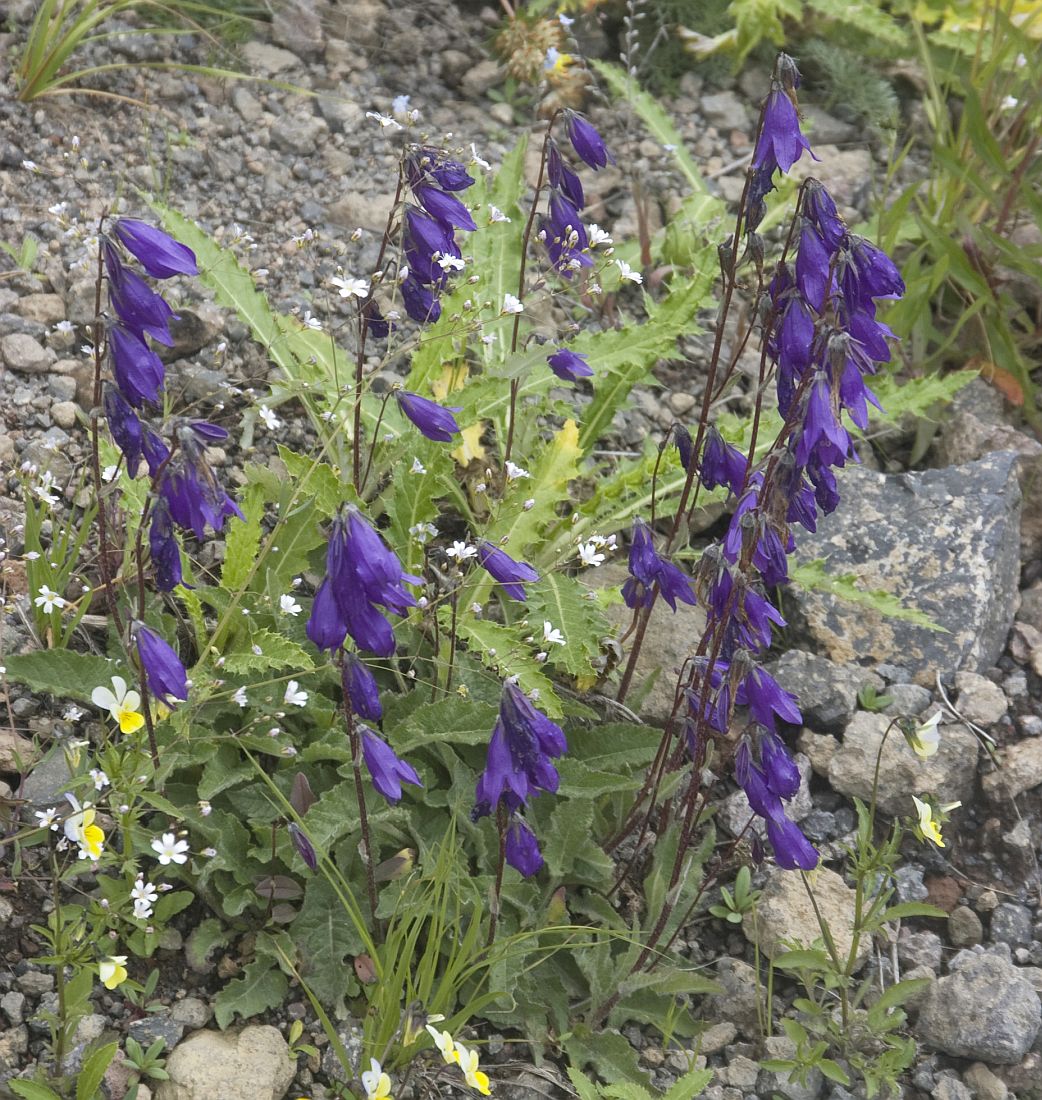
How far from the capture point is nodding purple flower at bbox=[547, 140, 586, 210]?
11.3 feet

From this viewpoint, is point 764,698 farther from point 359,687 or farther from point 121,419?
point 121,419

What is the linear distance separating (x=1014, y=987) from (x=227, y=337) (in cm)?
325

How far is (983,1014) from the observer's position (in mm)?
3217

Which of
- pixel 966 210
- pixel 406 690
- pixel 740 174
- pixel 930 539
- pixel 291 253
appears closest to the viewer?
pixel 406 690

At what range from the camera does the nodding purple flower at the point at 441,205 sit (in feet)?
10.5

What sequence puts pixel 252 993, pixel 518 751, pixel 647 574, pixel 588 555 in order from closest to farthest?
pixel 518 751 < pixel 252 993 < pixel 647 574 < pixel 588 555

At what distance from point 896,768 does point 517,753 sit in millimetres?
1749

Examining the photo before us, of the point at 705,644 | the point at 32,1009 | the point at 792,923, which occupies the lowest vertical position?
the point at 32,1009

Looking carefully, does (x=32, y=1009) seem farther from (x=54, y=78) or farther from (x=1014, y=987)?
(x=54, y=78)

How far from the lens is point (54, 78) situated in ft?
16.8

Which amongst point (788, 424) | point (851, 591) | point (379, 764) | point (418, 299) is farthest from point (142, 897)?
point (851, 591)

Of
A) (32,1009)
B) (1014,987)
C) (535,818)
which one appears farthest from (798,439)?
(32,1009)

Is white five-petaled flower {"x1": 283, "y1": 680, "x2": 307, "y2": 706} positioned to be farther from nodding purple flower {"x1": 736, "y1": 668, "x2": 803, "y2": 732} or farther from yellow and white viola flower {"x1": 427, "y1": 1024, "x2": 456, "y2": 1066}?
nodding purple flower {"x1": 736, "y1": 668, "x2": 803, "y2": 732}

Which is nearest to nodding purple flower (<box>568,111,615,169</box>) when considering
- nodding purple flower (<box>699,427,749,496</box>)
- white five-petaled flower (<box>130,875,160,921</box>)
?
nodding purple flower (<box>699,427,749,496</box>)
